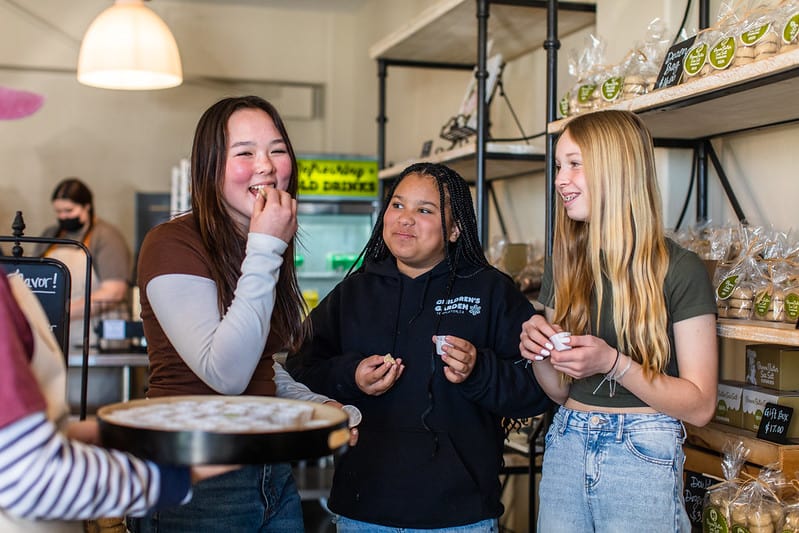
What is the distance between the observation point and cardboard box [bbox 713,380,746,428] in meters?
2.17

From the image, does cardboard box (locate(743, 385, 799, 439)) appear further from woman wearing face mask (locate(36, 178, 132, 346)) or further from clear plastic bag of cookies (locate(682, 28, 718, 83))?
woman wearing face mask (locate(36, 178, 132, 346))

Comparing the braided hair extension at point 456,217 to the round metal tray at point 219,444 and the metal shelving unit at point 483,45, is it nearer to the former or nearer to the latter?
the metal shelving unit at point 483,45

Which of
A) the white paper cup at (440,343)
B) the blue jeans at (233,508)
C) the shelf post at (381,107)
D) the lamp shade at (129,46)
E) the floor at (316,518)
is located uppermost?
the lamp shade at (129,46)

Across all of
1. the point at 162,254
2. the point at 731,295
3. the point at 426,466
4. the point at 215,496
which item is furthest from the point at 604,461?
the point at 162,254

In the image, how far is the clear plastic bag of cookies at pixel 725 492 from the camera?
1.98 m

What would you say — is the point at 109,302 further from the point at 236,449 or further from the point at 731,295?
the point at 236,449

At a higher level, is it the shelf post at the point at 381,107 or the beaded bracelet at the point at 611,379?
the shelf post at the point at 381,107

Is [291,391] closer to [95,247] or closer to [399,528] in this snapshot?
[399,528]

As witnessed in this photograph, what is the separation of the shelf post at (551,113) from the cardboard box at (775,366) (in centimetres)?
66

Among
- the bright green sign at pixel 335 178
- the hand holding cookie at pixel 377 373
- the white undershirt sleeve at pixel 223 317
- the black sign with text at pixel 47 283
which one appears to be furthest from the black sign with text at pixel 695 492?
the bright green sign at pixel 335 178

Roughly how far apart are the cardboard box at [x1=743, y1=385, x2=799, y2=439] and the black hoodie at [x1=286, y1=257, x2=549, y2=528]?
50 cm

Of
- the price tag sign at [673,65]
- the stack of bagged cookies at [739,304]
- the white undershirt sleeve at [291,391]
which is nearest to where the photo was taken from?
the white undershirt sleeve at [291,391]

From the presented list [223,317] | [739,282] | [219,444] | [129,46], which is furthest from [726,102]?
[129,46]

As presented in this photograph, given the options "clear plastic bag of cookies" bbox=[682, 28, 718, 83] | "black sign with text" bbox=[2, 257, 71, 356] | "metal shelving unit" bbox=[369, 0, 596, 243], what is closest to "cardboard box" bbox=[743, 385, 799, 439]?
"clear plastic bag of cookies" bbox=[682, 28, 718, 83]
